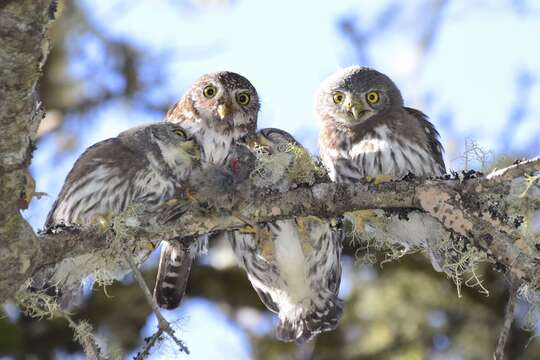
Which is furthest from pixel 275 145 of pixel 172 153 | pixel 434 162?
pixel 434 162

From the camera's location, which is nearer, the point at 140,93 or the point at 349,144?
the point at 349,144

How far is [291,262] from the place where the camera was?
22.0 ft

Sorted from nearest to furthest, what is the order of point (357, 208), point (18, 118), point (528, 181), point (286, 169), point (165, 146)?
1. point (18, 118)
2. point (528, 181)
3. point (357, 208)
4. point (286, 169)
5. point (165, 146)

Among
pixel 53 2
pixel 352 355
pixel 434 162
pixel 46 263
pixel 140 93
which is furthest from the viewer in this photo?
pixel 140 93

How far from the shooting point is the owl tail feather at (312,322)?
709 centimetres

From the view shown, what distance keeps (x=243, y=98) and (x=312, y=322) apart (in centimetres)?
183

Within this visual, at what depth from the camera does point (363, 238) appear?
5996 mm

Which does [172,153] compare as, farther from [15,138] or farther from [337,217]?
[15,138]

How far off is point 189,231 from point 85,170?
1.23m

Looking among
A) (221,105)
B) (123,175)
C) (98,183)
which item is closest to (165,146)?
(123,175)

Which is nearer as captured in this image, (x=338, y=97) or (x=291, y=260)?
(x=291, y=260)

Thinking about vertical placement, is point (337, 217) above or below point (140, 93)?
below

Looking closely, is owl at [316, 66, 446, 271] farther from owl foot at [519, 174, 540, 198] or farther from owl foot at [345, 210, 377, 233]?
owl foot at [519, 174, 540, 198]

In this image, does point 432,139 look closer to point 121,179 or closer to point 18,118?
point 121,179
